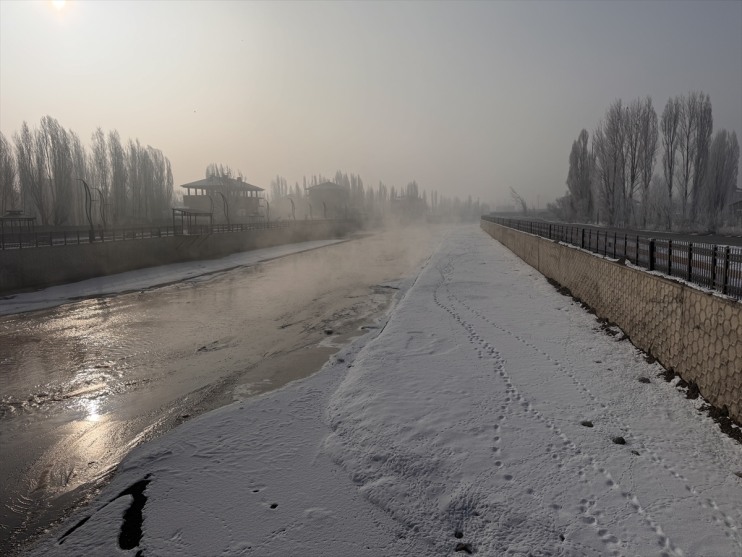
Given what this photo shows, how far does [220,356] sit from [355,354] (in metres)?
3.04

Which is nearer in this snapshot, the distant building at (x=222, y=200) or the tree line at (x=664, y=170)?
the tree line at (x=664, y=170)

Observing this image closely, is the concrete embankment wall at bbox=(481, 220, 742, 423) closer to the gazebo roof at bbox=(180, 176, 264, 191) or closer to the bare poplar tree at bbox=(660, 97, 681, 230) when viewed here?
the bare poplar tree at bbox=(660, 97, 681, 230)

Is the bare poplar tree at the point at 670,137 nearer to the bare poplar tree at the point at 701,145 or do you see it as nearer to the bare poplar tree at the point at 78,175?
the bare poplar tree at the point at 701,145

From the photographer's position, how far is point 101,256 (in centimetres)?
2475

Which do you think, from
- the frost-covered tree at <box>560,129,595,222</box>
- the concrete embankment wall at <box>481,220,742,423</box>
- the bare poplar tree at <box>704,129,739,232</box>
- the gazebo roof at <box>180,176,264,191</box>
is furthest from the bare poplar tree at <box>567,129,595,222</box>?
the concrete embankment wall at <box>481,220,742,423</box>

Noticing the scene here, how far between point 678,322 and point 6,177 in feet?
185

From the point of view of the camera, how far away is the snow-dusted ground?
12.9 ft

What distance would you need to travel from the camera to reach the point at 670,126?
44656 mm

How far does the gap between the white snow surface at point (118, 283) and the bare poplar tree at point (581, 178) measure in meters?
45.8

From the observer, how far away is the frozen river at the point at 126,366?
214 inches

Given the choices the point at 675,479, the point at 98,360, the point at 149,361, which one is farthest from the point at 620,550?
the point at 98,360

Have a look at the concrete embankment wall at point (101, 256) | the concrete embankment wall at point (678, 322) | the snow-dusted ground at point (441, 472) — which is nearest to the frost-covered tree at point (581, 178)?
the concrete embankment wall at point (101, 256)

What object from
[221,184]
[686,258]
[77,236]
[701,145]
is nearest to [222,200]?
[221,184]

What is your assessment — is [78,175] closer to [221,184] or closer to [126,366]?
[221,184]
